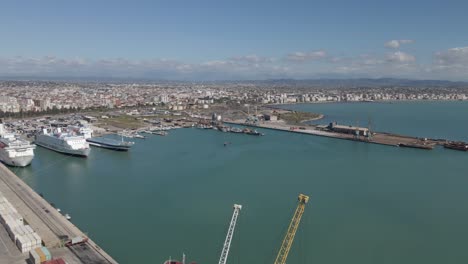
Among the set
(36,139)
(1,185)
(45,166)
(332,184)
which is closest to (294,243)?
(332,184)

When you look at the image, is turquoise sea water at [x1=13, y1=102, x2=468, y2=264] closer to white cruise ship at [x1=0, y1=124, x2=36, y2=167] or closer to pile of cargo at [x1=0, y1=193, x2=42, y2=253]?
white cruise ship at [x1=0, y1=124, x2=36, y2=167]

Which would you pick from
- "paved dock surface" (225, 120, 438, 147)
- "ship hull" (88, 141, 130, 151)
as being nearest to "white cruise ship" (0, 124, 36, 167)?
"ship hull" (88, 141, 130, 151)

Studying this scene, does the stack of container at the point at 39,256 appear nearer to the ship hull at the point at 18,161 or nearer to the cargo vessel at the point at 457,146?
the ship hull at the point at 18,161

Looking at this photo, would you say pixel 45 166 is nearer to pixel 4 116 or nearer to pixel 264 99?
pixel 4 116

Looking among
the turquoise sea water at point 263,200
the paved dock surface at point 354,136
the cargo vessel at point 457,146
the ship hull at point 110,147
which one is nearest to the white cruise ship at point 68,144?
the turquoise sea water at point 263,200

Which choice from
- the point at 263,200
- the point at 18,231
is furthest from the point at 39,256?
the point at 263,200

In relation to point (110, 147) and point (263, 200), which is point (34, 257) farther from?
point (110, 147)
